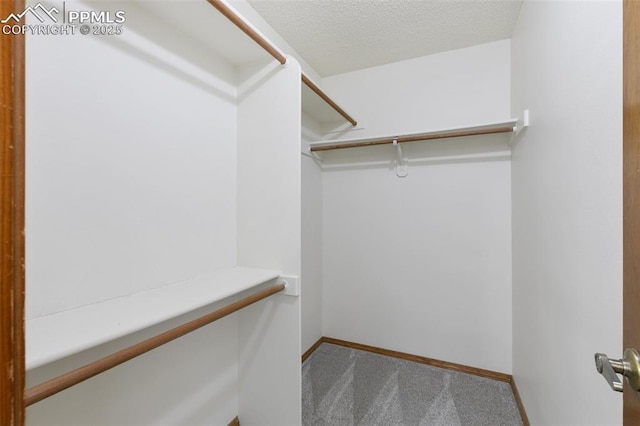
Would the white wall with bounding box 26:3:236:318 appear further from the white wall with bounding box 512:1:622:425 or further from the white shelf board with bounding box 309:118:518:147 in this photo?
the white wall with bounding box 512:1:622:425

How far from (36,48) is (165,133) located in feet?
1.37

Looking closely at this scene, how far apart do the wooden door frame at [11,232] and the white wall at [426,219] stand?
213 cm

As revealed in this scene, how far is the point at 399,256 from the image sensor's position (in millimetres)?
2238

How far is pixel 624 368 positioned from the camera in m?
0.50

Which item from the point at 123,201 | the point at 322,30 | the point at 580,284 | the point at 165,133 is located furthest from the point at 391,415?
the point at 322,30

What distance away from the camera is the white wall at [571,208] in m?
0.71

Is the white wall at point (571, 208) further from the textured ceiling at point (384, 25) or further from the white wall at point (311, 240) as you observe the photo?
the white wall at point (311, 240)

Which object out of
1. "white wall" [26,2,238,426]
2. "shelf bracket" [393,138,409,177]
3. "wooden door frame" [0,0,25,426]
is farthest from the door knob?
"shelf bracket" [393,138,409,177]

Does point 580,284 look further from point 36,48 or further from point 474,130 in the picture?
point 36,48

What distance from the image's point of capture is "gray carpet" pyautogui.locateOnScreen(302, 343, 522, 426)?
1.58 m

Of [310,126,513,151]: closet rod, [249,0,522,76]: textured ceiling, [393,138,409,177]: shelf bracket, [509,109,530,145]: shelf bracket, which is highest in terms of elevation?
[249,0,522,76]: textured ceiling

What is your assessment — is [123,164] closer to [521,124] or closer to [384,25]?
[384,25]

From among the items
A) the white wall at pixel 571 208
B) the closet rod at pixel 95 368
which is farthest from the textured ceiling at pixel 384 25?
the closet rod at pixel 95 368

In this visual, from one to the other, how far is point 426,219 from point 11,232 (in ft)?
7.24
